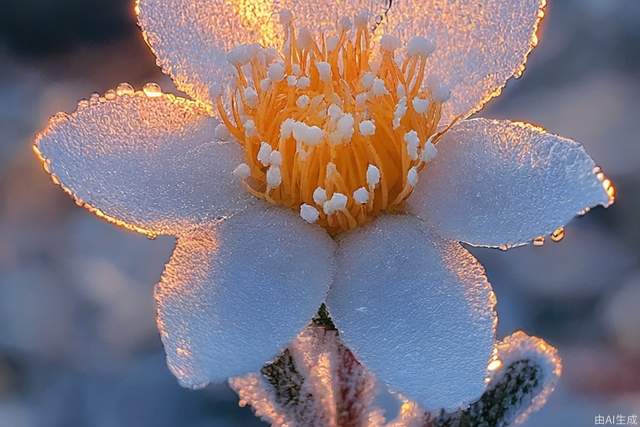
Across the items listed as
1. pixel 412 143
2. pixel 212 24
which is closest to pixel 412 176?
pixel 412 143

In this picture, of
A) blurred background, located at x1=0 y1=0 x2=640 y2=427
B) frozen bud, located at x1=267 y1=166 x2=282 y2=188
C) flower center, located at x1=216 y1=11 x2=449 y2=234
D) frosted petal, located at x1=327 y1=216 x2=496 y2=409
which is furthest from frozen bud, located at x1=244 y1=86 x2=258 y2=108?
blurred background, located at x1=0 y1=0 x2=640 y2=427

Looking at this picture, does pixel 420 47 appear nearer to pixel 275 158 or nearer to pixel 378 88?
pixel 378 88

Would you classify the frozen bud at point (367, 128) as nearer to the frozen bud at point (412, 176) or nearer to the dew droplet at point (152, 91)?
the frozen bud at point (412, 176)

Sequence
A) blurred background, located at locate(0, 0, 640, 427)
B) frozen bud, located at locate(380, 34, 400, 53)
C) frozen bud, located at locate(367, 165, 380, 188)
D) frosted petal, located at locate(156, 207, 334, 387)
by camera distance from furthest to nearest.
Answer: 1. blurred background, located at locate(0, 0, 640, 427)
2. frozen bud, located at locate(380, 34, 400, 53)
3. frozen bud, located at locate(367, 165, 380, 188)
4. frosted petal, located at locate(156, 207, 334, 387)

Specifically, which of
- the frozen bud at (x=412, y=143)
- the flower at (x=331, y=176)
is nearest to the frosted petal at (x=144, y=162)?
the flower at (x=331, y=176)

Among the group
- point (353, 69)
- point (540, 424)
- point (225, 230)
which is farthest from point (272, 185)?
point (540, 424)

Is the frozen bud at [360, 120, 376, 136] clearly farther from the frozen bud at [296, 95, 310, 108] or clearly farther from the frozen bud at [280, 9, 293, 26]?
the frozen bud at [280, 9, 293, 26]

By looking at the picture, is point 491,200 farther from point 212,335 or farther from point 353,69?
point 212,335
